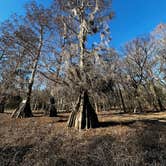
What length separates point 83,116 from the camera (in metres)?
9.27

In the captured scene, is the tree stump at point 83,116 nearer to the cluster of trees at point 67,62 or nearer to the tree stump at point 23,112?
the cluster of trees at point 67,62

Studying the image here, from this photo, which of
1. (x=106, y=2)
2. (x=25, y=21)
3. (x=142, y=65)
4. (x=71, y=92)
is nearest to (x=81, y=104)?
(x=71, y=92)

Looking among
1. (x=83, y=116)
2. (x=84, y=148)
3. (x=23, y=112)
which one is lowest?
(x=84, y=148)

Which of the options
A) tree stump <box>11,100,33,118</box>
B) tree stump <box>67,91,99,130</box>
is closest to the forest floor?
tree stump <box>67,91,99,130</box>

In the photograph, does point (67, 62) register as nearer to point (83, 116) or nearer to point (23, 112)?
point (83, 116)

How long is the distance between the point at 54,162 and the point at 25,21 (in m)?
12.9

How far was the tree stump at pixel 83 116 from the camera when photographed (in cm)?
903

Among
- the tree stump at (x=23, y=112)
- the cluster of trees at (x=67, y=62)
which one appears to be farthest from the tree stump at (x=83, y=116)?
the tree stump at (x=23, y=112)

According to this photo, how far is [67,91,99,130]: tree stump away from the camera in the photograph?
9031 millimetres

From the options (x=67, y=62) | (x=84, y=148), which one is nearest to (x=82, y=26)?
(x=67, y=62)

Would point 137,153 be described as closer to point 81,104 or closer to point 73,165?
point 73,165

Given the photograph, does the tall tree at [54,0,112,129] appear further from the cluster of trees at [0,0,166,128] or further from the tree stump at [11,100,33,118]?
the tree stump at [11,100,33,118]

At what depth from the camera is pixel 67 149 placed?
19.4ft

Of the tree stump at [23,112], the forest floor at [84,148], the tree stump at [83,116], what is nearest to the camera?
the forest floor at [84,148]
